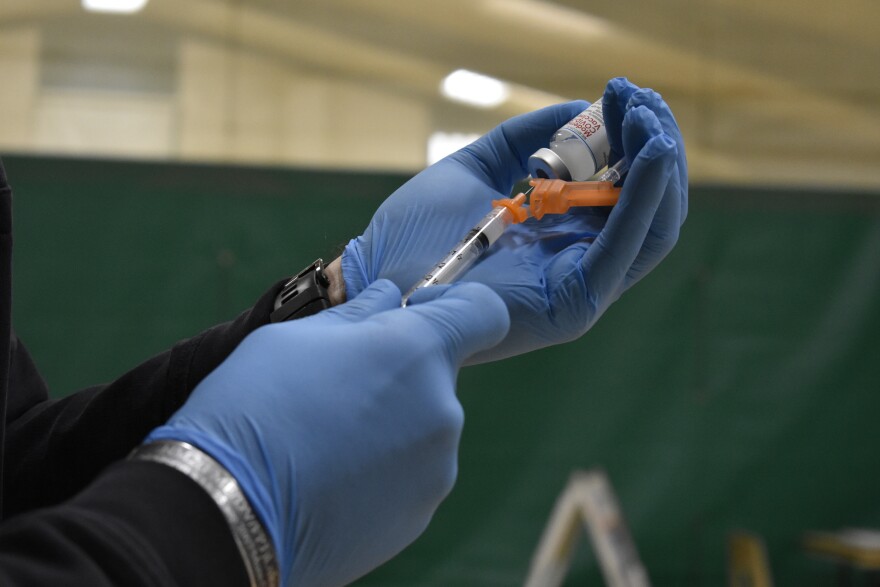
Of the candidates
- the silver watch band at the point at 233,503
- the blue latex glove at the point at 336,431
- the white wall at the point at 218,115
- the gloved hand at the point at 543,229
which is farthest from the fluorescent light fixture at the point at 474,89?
the silver watch band at the point at 233,503

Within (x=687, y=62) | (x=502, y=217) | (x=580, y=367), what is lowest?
(x=580, y=367)

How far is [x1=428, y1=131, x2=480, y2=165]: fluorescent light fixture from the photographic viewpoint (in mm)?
2963

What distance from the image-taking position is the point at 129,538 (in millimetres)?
453

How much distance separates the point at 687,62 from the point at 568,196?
223cm

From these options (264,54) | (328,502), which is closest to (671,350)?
(264,54)

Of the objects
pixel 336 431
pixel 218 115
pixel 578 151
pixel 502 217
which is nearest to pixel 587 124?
pixel 578 151

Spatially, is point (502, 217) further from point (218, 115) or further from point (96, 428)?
point (218, 115)

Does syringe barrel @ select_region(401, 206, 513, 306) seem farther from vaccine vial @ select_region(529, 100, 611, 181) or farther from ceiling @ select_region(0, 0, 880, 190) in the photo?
ceiling @ select_region(0, 0, 880, 190)

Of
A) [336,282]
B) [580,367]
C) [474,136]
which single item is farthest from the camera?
[474,136]

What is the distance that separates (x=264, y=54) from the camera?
2.89 metres

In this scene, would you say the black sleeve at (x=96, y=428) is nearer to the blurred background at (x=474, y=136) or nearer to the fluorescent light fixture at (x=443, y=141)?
the blurred background at (x=474, y=136)

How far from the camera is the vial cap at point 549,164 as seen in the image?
3.30 feet

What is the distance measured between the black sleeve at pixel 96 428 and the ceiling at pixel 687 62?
2077 millimetres

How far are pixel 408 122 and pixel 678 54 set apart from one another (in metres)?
0.92
